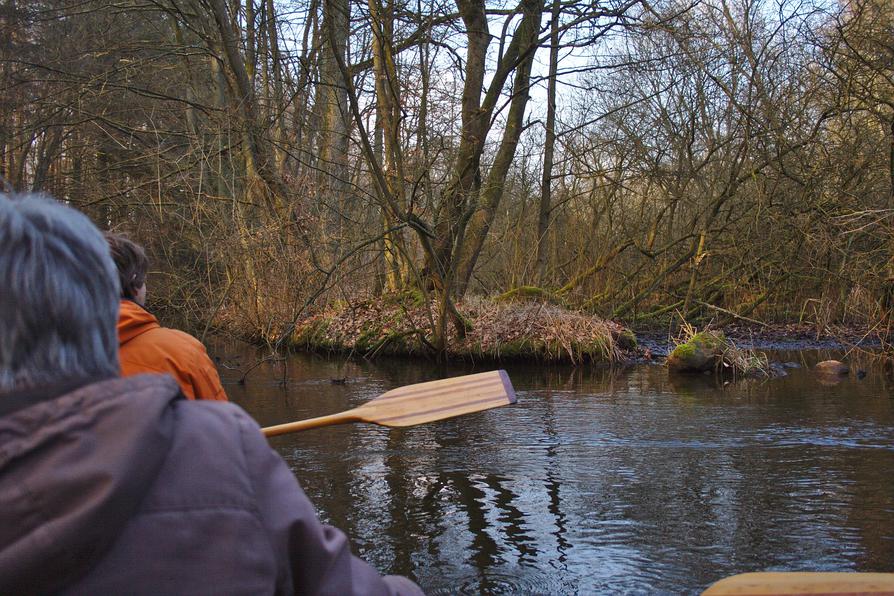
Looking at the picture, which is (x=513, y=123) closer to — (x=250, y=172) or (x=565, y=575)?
(x=250, y=172)

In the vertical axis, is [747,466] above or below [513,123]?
below

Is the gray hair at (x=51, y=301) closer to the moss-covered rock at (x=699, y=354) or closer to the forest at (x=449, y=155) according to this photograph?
the forest at (x=449, y=155)

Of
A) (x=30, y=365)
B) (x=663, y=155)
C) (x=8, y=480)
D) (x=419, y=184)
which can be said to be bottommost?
(x=8, y=480)

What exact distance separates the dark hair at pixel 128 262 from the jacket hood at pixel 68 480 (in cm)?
166

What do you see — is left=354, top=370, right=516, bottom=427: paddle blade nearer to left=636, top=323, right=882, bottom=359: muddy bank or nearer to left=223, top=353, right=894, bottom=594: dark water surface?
left=223, top=353, right=894, bottom=594: dark water surface

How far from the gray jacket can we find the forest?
26.0ft

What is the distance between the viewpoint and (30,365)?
3.60 feet

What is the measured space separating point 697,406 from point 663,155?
303 inches

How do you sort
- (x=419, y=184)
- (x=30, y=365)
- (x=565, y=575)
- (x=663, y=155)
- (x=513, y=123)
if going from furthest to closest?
1. (x=663, y=155)
2. (x=513, y=123)
3. (x=419, y=184)
4. (x=565, y=575)
5. (x=30, y=365)

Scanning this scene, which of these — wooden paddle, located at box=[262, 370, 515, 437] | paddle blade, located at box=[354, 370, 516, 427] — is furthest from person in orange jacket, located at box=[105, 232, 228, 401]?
paddle blade, located at box=[354, 370, 516, 427]

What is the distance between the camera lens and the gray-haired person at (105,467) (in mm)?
Answer: 997

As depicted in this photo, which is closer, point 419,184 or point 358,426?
point 358,426

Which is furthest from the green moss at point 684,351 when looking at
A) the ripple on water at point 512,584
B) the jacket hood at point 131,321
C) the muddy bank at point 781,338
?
the jacket hood at point 131,321

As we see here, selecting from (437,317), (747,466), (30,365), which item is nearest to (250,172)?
(437,317)
